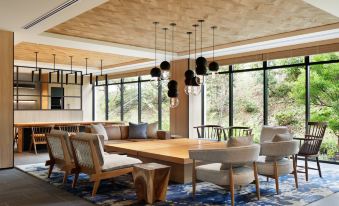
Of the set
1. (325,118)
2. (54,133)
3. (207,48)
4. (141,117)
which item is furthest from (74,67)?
(325,118)

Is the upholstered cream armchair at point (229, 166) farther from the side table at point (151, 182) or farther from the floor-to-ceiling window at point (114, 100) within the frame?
the floor-to-ceiling window at point (114, 100)

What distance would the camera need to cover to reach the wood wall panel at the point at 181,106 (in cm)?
916

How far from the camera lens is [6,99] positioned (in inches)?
237

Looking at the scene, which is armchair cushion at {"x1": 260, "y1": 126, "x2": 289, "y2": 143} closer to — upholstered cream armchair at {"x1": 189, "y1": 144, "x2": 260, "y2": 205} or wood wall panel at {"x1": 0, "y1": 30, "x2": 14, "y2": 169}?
upholstered cream armchair at {"x1": 189, "y1": 144, "x2": 260, "y2": 205}

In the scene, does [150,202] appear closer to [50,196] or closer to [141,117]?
[50,196]

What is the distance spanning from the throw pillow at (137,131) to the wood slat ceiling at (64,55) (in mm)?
2575

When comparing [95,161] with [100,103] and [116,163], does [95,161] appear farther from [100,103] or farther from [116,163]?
[100,103]

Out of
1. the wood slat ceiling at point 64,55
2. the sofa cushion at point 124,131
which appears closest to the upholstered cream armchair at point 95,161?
the sofa cushion at point 124,131

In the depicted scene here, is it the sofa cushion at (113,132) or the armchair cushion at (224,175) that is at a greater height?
the sofa cushion at (113,132)

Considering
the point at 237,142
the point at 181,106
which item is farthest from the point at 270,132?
the point at 181,106

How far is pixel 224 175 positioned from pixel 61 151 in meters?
2.78

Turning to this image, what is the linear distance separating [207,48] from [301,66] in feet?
7.80

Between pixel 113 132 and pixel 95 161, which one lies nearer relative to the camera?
pixel 95 161

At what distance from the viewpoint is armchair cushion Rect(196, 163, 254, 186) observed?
3.76 meters
